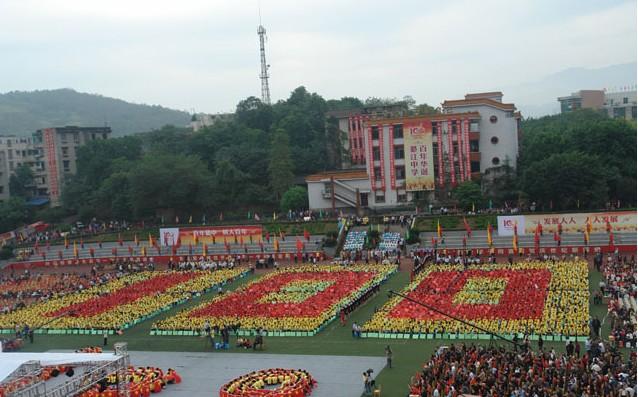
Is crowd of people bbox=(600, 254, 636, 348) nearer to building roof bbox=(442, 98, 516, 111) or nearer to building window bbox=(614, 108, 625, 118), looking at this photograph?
building roof bbox=(442, 98, 516, 111)

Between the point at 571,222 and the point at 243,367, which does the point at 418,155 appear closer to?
the point at 571,222

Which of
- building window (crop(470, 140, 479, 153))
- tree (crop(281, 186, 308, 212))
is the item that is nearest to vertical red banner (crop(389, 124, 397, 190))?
building window (crop(470, 140, 479, 153))

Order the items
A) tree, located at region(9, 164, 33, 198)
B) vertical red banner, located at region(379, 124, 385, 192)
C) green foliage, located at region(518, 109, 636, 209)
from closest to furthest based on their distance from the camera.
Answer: green foliage, located at region(518, 109, 636, 209), vertical red banner, located at region(379, 124, 385, 192), tree, located at region(9, 164, 33, 198)

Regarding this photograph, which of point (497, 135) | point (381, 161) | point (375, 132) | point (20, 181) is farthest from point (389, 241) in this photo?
point (20, 181)

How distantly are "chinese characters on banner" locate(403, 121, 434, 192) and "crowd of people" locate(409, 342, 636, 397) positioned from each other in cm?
3369

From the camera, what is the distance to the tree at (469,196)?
5184 centimetres

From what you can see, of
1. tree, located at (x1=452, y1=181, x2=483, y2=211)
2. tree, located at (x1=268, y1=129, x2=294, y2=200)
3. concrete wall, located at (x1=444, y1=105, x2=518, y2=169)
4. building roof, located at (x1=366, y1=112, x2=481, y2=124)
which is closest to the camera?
tree, located at (x1=452, y1=181, x2=483, y2=211)

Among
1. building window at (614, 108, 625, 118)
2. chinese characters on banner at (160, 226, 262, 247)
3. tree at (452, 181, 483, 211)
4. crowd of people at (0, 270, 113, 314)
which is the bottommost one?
crowd of people at (0, 270, 113, 314)

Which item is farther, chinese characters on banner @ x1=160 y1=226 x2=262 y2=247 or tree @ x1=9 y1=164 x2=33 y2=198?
tree @ x1=9 y1=164 x2=33 y2=198

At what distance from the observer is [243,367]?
84.6 feet

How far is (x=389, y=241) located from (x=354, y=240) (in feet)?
8.30

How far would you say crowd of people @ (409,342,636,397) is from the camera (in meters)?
18.7

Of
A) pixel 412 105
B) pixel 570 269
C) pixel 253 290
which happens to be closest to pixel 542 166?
pixel 570 269

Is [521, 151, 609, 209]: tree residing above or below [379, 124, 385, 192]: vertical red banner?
below
